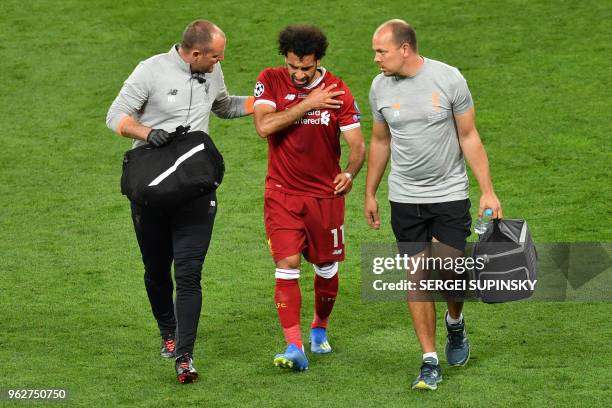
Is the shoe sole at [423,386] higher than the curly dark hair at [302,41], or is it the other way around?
the curly dark hair at [302,41]

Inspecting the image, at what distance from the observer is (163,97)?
7770 millimetres

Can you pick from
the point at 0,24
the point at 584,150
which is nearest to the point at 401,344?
the point at 584,150

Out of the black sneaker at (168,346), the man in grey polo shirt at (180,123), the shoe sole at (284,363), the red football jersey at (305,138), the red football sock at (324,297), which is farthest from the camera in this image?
the red football sock at (324,297)

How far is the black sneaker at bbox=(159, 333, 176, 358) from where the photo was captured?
26.9 ft

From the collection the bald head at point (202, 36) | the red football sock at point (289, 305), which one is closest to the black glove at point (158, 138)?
the bald head at point (202, 36)

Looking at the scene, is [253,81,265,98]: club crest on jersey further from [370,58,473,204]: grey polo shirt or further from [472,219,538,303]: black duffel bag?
[472,219,538,303]: black duffel bag

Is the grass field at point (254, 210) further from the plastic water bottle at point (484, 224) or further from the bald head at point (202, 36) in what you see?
the bald head at point (202, 36)

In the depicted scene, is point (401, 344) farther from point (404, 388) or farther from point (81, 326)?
point (81, 326)

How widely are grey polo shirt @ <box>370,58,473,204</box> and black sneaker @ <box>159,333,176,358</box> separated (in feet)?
5.34

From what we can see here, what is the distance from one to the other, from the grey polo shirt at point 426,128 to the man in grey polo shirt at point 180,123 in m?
0.99

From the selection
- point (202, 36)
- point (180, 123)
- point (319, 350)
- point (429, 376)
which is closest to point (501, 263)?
point (429, 376)

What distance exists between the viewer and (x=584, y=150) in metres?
12.2

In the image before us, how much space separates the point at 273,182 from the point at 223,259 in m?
2.20

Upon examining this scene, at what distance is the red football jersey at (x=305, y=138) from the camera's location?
7926 mm
